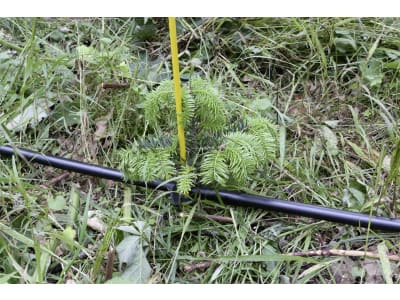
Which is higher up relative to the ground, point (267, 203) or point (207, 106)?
point (207, 106)

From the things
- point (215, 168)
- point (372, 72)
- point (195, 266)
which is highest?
point (372, 72)

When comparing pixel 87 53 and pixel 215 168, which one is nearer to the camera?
pixel 215 168

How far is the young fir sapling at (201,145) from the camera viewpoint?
1.35 meters

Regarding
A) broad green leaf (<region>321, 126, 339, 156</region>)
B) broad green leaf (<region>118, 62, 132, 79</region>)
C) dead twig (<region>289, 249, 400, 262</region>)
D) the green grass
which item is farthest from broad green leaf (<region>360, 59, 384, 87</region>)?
broad green leaf (<region>118, 62, 132, 79</region>)

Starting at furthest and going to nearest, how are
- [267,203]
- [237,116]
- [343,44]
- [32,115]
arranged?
[343,44] → [32,115] → [237,116] → [267,203]

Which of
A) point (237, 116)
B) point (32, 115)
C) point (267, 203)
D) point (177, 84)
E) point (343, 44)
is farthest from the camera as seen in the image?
point (343, 44)

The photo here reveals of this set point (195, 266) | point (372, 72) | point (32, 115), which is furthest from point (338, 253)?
point (32, 115)

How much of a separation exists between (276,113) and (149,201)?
0.52 meters

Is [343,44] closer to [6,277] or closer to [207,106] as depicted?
[207,106]

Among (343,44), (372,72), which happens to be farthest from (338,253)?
(343,44)

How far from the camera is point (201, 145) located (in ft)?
4.69

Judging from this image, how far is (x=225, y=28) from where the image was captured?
6.63 ft

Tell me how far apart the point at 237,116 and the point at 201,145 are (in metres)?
0.19

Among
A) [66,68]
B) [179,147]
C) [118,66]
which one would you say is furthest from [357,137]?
[66,68]
